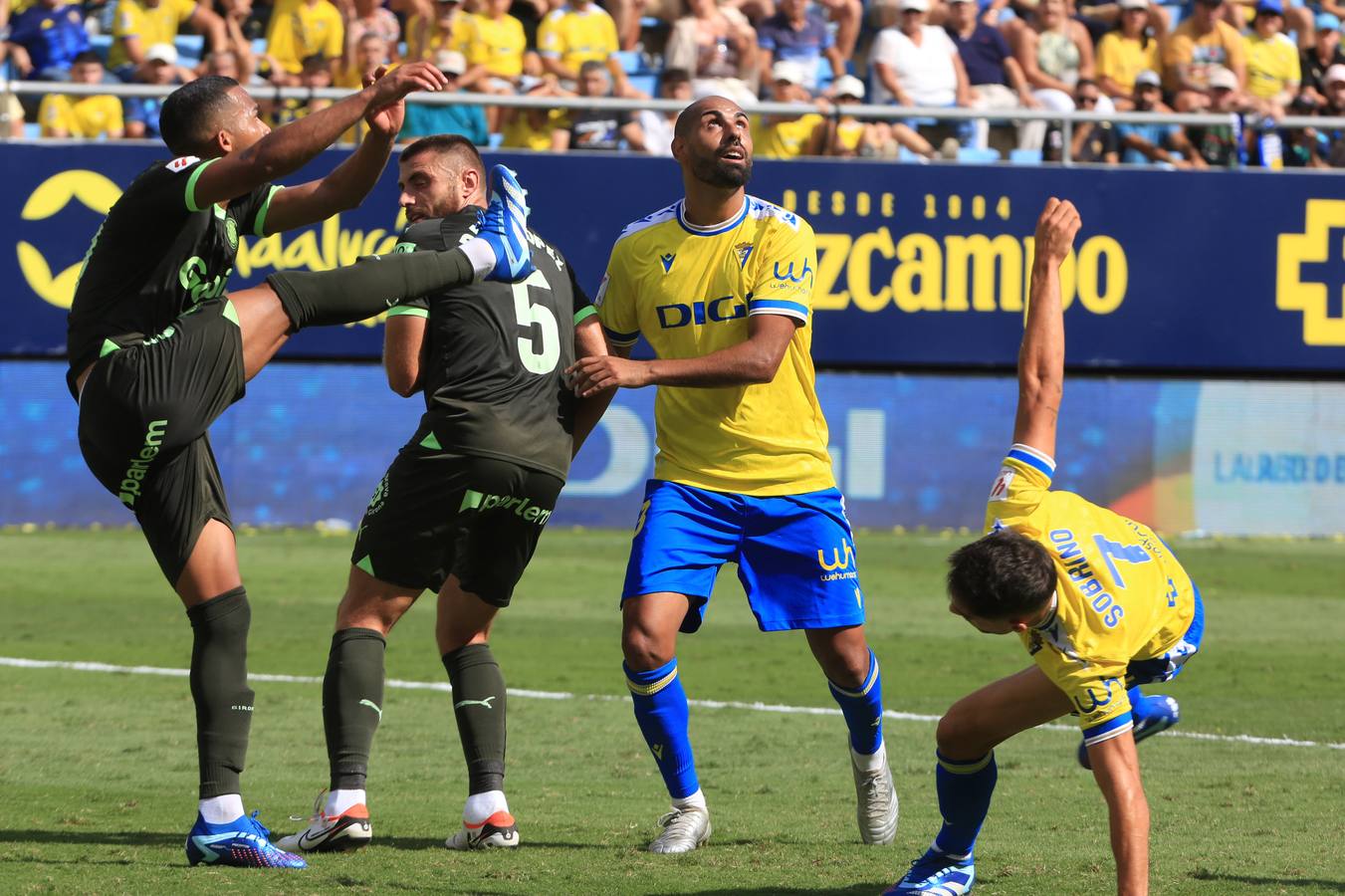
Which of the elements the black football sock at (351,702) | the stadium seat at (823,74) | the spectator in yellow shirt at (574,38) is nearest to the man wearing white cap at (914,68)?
the stadium seat at (823,74)

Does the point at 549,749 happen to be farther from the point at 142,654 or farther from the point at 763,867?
the point at 142,654

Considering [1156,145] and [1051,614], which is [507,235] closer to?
[1051,614]

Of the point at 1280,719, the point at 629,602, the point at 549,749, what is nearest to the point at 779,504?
the point at 629,602

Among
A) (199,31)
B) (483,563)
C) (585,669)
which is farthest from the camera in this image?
(199,31)

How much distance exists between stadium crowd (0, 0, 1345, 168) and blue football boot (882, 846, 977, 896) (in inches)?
417

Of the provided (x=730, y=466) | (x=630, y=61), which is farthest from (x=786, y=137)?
(x=730, y=466)

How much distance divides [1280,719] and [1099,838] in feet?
9.54

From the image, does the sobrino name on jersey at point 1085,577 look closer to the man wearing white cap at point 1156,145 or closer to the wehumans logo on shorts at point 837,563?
the wehumans logo on shorts at point 837,563

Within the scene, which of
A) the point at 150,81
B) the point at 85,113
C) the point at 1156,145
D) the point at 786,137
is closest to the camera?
the point at 85,113

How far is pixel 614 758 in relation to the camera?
735 cm

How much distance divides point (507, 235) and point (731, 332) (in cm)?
84

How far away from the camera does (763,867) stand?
17.2 ft

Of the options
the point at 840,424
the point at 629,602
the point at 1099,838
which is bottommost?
the point at 840,424

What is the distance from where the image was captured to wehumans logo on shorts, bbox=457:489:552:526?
5355 millimetres
